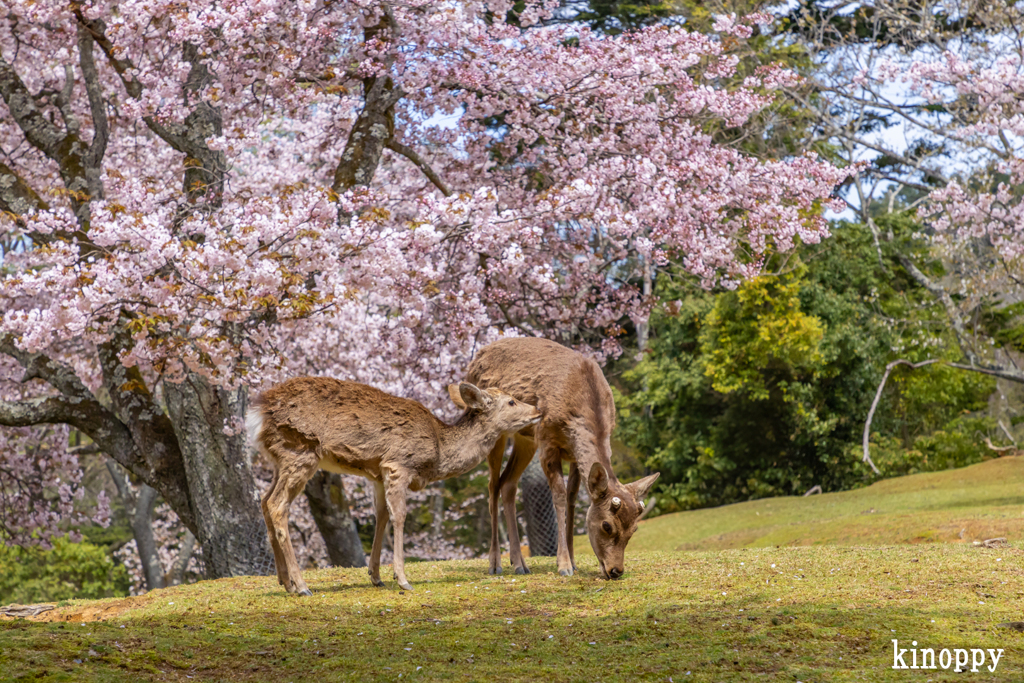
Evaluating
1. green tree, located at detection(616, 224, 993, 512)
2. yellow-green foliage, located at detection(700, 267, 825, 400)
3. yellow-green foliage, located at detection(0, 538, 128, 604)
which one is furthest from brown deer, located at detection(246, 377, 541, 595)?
yellow-green foliage, located at detection(0, 538, 128, 604)

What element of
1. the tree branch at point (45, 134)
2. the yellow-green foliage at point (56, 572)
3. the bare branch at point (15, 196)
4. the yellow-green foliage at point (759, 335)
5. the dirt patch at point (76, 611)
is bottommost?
the yellow-green foliage at point (56, 572)

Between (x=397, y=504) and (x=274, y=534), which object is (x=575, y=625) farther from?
(x=274, y=534)

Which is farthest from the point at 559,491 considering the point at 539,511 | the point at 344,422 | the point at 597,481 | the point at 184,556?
the point at 184,556

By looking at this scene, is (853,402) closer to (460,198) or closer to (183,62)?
(460,198)

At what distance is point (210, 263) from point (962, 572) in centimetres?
678

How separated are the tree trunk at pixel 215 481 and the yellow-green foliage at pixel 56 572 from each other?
15.7m

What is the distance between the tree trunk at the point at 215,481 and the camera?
418 inches

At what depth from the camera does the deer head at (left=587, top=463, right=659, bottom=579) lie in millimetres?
7527

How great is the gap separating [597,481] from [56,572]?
2209 centimetres

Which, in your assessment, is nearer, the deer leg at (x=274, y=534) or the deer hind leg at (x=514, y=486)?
the deer leg at (x=274, y=534)

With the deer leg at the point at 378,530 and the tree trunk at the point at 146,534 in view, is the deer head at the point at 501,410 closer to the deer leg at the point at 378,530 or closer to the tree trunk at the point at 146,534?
the deer leg at the point at 378,530

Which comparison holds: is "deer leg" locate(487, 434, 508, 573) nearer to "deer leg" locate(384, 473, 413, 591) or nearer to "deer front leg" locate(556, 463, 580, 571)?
"deer front leg" locate(556, 463, 580, 571)

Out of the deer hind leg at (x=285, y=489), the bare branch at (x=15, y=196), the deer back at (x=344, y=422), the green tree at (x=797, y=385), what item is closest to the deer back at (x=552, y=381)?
the deer back at (x=344, y=422)

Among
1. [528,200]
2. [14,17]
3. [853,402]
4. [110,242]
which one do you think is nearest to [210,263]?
[110,242]
